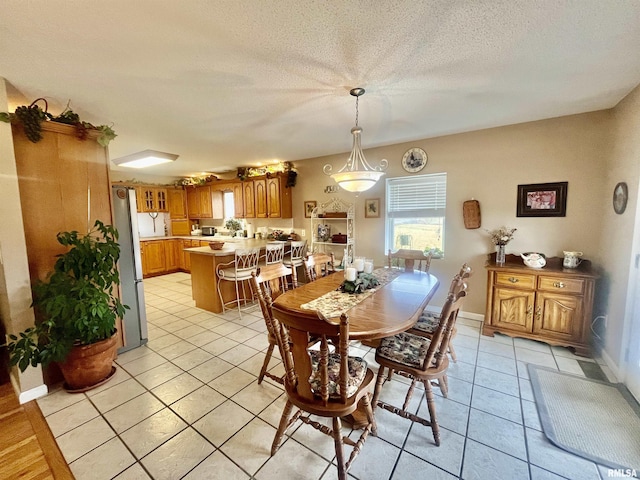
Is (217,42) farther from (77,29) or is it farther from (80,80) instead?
(80,80)

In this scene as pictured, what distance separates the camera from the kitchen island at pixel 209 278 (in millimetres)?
3943

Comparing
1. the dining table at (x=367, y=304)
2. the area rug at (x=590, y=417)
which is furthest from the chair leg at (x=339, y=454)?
the area rug at (x=590, y=417)

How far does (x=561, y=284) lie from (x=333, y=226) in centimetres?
314

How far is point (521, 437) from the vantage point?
1735 mm

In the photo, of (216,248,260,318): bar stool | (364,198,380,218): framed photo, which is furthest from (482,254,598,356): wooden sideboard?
(216,248,260,318): bar stool

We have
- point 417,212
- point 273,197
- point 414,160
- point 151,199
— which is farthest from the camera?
point 151,199

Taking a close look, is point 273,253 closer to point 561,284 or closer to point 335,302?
point 335,302

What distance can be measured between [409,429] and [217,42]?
278cm

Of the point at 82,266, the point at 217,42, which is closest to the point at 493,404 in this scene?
the point at 217,42

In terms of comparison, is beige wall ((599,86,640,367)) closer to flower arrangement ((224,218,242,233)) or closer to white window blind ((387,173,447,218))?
white window blind ((387,173,447,218))

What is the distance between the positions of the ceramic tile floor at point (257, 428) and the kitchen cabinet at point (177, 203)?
502 centimetres

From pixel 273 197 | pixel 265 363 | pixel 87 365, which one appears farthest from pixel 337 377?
pixel 273 197

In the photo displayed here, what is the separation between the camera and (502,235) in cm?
320

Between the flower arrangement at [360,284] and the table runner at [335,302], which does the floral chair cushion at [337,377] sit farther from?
the flower arrangement at [360,284]
